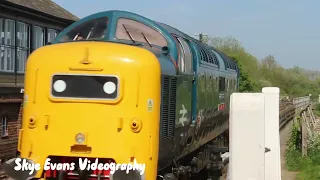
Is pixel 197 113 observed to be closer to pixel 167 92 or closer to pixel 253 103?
pixel 167 92

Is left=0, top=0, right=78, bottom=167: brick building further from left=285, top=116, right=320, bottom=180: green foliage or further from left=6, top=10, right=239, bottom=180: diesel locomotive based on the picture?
left=6, top=10, right=239, bottom=180: diesel locomotive

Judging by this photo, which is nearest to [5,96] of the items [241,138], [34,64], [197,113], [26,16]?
[26,16]

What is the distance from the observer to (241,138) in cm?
569

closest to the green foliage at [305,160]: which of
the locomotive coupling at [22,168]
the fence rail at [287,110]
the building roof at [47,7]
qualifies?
the locomotive coupling at [22,168]

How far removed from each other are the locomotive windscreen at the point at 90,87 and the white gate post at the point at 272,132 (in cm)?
202

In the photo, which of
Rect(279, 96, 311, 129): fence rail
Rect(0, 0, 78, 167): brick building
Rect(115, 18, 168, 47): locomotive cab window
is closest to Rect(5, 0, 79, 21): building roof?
Rect(0, 0, 78, 167): brick building

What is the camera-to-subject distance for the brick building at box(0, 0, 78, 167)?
574 inches

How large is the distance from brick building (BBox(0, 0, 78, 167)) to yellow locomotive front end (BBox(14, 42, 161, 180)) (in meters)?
7.74

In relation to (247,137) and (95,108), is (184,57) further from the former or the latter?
(247,137)

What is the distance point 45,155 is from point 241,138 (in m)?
2.51

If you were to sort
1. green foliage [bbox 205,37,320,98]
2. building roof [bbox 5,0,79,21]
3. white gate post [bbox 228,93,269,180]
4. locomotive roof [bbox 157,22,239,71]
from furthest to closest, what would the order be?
1. green foliage [bbox 205,37,320,98]
2. building roof [bbox 5,0,79,21]
3. locomotive roof [bbox 157,22,239,71]
4. white gate post [bbox 228,93,269,180]

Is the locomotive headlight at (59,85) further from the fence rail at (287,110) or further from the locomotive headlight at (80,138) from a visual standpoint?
the fence rail at (287,110)

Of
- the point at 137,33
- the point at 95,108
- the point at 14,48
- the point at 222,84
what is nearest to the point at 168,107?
the point at 95,108

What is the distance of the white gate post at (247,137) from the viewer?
566cm
